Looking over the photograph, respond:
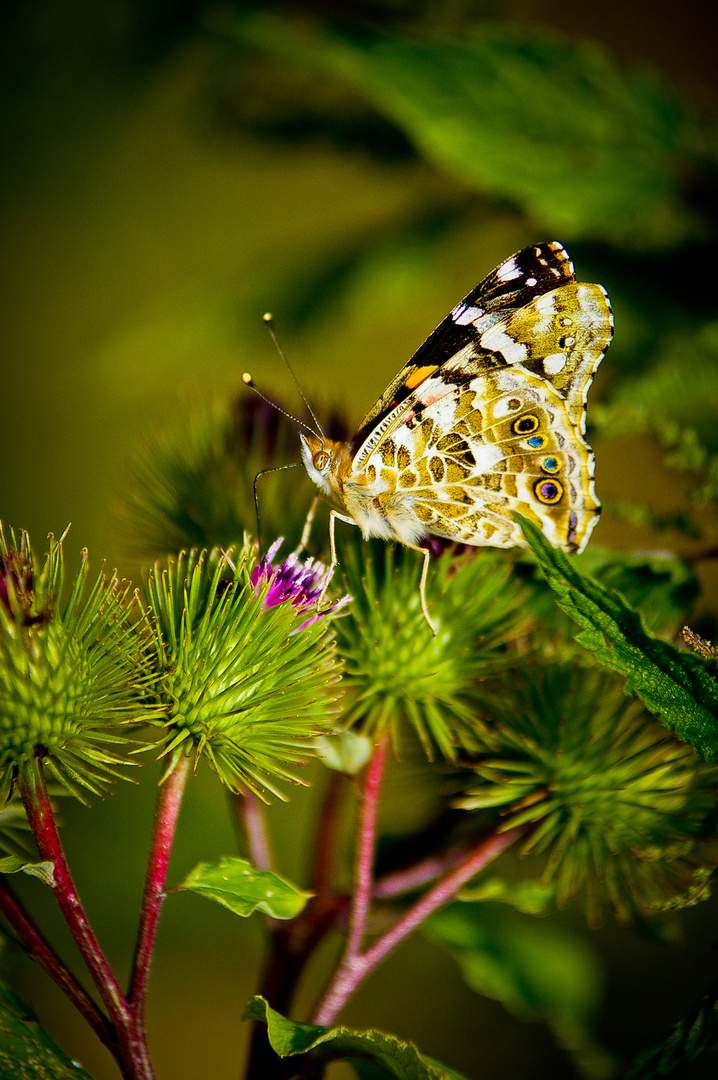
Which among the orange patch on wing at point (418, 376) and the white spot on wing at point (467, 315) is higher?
the white spot on wing at point (467, 315)

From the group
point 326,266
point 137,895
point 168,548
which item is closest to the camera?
point 168,548

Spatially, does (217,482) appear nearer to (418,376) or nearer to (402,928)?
(418,376)

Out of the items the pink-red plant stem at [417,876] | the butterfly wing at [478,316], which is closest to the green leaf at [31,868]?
the pink-red plant stem at [417,876]

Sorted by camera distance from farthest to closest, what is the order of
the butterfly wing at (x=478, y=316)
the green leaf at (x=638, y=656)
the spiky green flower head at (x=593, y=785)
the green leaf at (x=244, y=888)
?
1. the butterfly wing at (x=478, y=316)
2. the spiky green flower head at (x=593, y=785)
3. the green leaf at (x=244, y=888)
4. the green leaf at (x=638, y=656)

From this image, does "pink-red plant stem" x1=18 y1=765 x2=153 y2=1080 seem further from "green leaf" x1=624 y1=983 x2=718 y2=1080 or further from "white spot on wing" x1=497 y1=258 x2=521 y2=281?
"white spot on wing" x1=497 y1=258 x2=521 y2=281

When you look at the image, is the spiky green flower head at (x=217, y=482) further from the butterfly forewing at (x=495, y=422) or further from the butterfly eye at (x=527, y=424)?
the butterfly eye at (x=527, y=424)

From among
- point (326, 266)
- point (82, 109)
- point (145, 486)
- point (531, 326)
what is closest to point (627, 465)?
point (326, 266)

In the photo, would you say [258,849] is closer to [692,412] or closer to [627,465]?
[692,412]
